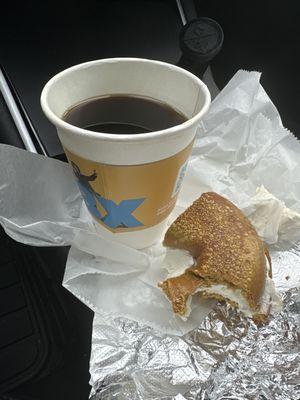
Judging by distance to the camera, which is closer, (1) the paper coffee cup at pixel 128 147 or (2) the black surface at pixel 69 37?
(1) the paper coffee cup at pixel 128 147

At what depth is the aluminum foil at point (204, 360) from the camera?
655 millimetres

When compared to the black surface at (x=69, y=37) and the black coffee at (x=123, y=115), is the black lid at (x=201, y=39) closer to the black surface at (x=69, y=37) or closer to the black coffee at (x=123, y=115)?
the black surface at (x=69, y=37)

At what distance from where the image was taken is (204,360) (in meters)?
0.68

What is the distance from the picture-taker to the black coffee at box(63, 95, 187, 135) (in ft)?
2.17

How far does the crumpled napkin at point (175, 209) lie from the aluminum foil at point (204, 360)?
0.9 inches

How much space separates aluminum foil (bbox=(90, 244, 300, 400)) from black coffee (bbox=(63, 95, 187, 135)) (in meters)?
0.27

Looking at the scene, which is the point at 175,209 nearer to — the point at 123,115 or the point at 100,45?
the point at 123,115

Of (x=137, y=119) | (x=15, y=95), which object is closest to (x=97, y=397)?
(x=137, y=119)

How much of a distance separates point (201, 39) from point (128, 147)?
39 cm

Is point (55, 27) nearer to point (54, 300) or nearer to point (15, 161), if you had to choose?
point (15, 161)

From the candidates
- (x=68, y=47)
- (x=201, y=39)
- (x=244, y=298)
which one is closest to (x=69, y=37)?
(x=68, y=47)

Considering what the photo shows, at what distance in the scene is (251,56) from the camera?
1.02 m

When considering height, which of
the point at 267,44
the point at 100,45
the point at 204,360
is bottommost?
the point at 204,360

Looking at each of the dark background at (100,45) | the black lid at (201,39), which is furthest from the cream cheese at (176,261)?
the black lid at (201,39)
